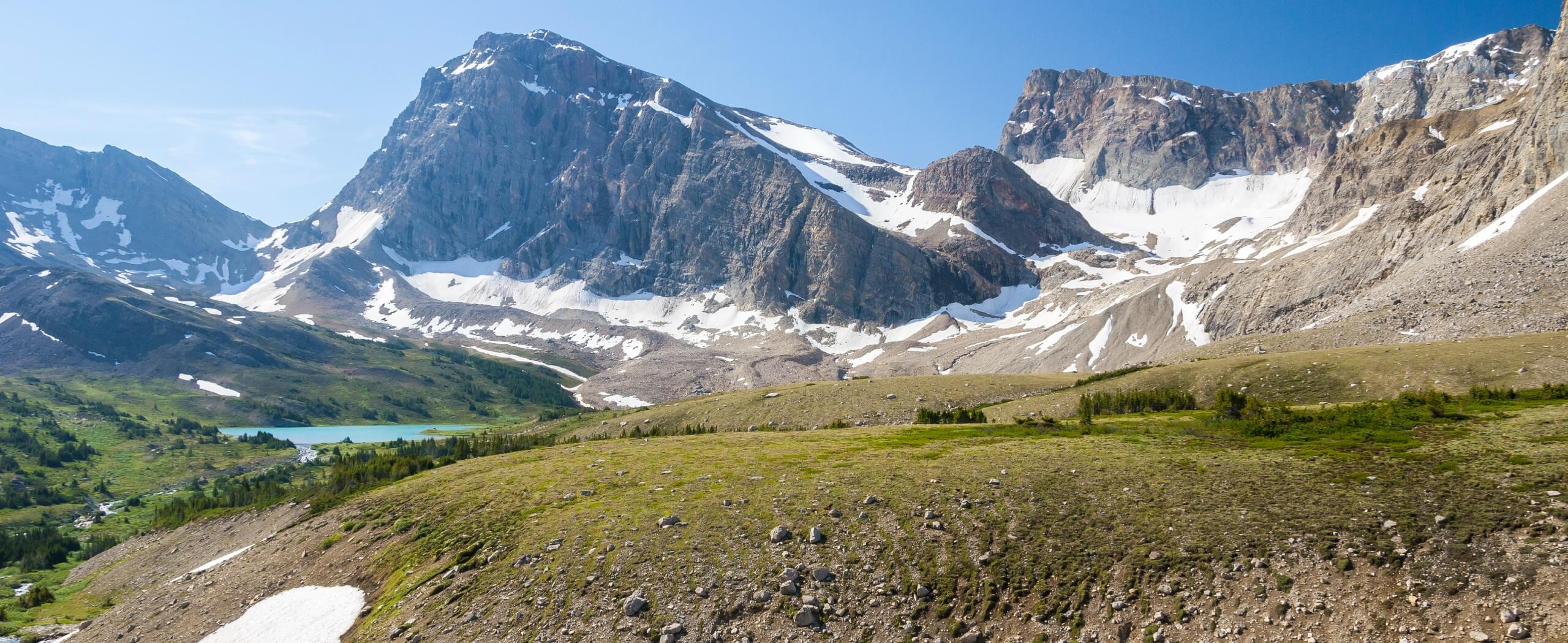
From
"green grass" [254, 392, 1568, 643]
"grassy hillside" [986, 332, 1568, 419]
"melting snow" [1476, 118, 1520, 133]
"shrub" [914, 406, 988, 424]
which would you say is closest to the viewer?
"green grass" [254, 392, 1568, 643]

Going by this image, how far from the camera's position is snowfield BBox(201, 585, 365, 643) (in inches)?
1257

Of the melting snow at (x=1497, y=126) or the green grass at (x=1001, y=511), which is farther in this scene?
the melting snow at (x=1497, y=126)

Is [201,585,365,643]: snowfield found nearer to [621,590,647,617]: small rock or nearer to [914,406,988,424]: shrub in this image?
[621,590,647,617]: small rock

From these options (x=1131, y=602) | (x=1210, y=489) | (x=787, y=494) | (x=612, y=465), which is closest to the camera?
(x=1131, y=602)

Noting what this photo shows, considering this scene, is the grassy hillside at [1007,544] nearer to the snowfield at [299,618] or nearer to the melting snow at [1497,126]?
the snowfield at [299,618]

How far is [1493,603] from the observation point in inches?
752

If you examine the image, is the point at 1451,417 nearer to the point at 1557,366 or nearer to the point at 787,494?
the point at 1557,366

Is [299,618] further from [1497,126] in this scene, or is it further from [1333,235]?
[1497,126]

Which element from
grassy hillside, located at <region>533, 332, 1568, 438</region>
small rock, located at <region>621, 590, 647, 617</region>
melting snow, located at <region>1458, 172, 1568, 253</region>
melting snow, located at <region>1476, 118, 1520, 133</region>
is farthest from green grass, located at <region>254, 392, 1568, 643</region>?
melting snow, located at <region>1476, 118, 1520, 133</region>

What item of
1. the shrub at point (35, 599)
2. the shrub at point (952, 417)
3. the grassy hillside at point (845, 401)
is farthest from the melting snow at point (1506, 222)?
the shrub at point (35, 599)

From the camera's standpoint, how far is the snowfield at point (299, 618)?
105 ft

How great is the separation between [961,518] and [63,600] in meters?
67.2

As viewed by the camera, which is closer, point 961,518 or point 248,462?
point 961,518

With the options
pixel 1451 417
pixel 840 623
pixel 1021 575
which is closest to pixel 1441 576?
pixel 1021 575
